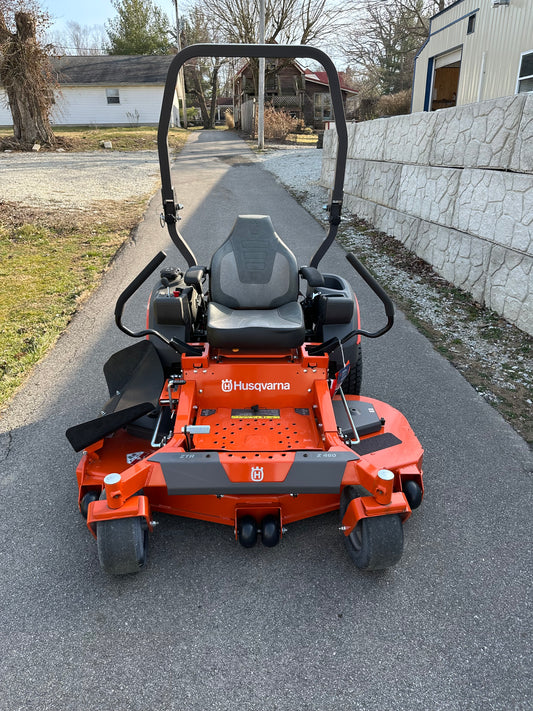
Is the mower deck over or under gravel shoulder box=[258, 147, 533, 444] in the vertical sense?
over

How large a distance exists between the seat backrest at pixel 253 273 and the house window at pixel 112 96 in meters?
34.9

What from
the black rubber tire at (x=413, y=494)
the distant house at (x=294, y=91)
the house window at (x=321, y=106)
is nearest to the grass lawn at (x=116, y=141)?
the distant house at (x=294, y=91)

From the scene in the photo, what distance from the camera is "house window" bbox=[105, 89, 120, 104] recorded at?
110 ft

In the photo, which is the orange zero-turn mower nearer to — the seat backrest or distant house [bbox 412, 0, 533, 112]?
the seat backrest

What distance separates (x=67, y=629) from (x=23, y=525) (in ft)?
2.70

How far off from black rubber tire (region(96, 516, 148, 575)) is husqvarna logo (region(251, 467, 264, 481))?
0.59m

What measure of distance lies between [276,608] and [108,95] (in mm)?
37202

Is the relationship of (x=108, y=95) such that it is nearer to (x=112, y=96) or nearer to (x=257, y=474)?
(x=112, y=96)

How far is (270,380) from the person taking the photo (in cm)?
332

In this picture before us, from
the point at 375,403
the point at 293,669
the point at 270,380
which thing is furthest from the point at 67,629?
the point at 375,403

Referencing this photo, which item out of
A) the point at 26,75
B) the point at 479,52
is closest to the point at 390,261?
the point at 479,52

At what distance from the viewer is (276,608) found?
2547 mm

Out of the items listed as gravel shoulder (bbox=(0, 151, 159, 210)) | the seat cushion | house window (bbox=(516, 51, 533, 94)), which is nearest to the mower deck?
the seat cushion

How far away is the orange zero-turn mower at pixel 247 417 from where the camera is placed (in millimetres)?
2598
